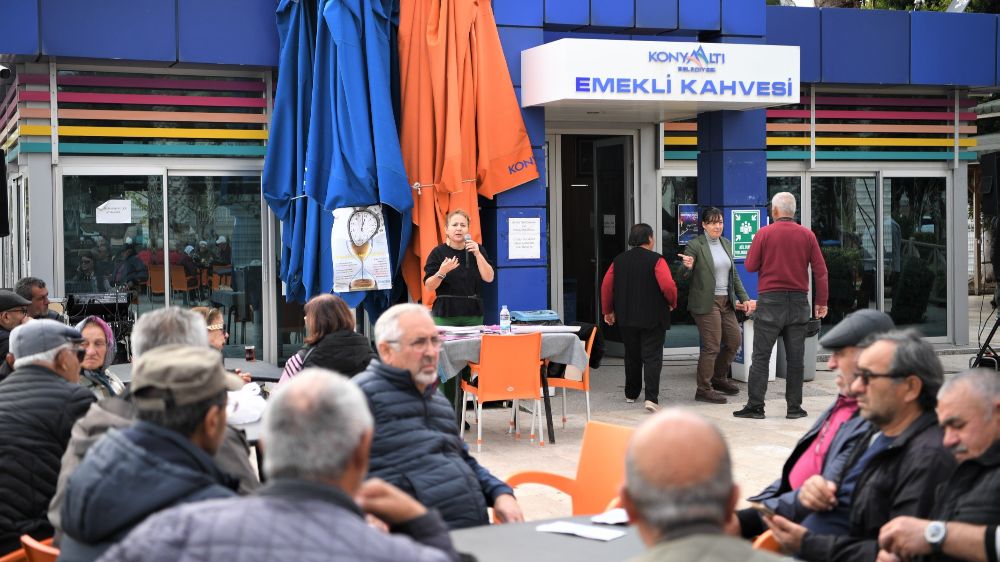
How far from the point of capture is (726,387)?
11.4 m

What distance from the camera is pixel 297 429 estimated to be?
8.16 ft

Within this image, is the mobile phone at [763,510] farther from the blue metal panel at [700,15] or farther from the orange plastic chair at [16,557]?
the blue metal panel at [700,15]

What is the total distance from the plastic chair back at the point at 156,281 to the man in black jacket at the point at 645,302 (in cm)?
420

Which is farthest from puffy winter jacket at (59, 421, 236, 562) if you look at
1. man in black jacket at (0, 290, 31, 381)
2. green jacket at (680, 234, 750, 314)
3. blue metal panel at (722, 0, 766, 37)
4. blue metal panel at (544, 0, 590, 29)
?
blue metal panel at (722, 0, 766, 37)

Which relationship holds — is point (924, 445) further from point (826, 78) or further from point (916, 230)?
point (916, 230)

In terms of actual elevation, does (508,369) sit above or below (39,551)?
above

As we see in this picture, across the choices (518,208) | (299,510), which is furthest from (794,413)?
(299,510)

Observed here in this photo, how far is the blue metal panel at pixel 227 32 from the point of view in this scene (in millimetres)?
10711

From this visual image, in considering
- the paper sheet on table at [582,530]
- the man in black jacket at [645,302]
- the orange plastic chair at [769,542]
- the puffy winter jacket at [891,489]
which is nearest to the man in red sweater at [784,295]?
the man in black jacket at [645,302]

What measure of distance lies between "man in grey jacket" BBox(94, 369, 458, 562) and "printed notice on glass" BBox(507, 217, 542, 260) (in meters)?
8.32

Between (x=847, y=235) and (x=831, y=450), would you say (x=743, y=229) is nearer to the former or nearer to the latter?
(x=847, y=235)

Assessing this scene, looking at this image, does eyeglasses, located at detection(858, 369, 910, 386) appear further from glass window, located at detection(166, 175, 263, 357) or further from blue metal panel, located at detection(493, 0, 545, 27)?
glass window, located at detection(166, 175, 263, 357)

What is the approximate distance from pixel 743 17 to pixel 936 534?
901 centimetres

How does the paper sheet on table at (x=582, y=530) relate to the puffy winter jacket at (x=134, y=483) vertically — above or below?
below
